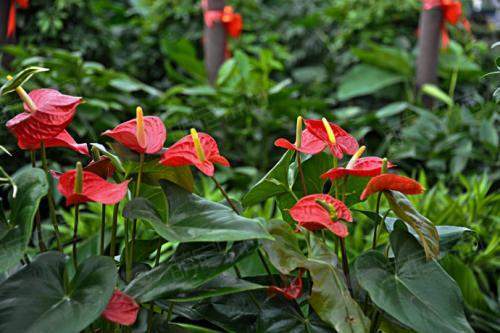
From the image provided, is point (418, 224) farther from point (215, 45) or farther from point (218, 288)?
point (215, 45)

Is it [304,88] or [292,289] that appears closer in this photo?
[292,289]

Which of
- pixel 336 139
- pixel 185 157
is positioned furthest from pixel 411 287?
pixel 185 157

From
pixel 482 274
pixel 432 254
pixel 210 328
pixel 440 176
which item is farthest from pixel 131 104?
pixel 432 254

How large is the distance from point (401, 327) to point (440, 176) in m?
1.47

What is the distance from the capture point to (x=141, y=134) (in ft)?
2.68

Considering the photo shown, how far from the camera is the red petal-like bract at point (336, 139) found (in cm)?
91

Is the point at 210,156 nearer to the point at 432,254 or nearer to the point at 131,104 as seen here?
the point at 432,254

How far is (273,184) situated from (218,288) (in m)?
0.20

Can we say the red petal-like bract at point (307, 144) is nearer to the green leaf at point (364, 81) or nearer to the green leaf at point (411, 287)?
the green leaf at point (411, 287)

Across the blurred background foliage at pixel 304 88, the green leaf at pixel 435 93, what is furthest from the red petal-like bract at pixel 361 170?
the green leaf at pixel 435 93

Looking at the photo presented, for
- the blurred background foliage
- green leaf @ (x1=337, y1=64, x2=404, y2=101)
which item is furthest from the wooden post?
green leaf @ (x1=337, y1=64, x2=404, y2=101)

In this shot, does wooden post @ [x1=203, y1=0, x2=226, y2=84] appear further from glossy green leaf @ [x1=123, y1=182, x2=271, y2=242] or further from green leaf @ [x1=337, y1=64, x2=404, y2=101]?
glossy green leaf @ [x1=123, y1=182, x2=271, y2=242]

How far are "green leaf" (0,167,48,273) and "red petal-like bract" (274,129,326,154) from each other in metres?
0.32

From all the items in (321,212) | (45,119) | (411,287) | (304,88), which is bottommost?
(304,88)
